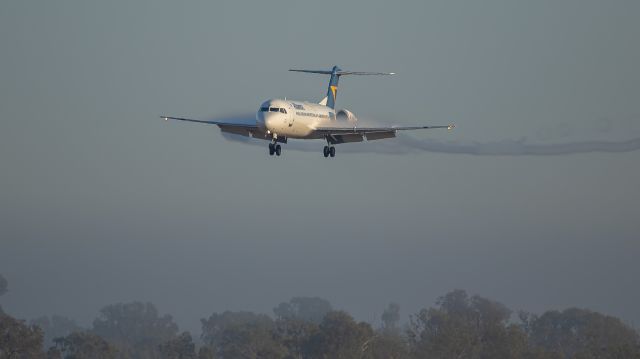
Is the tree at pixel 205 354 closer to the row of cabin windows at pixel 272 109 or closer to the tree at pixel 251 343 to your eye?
the tree at pixel 251 343

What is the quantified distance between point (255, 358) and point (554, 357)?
45403 mm

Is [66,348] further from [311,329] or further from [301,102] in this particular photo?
[301,102]

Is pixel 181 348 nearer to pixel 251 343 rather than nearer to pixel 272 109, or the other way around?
pixel 251 343

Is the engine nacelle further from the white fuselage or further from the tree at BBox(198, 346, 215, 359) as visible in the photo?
the tree at BBox(198, 346, 215, 359)

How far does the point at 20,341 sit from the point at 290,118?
52090 mm

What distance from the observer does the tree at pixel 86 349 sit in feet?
446

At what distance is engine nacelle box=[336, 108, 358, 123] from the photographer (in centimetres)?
10419

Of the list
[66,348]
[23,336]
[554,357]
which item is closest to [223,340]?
[66,348]

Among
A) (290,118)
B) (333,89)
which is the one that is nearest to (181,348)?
(333,89)

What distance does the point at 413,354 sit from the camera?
142 metres

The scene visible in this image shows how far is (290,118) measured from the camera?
3733 inches

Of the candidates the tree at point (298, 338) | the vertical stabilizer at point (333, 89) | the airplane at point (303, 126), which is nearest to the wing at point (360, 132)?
the airplane at point (303, 126)

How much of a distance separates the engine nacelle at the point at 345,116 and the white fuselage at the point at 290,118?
2.21m

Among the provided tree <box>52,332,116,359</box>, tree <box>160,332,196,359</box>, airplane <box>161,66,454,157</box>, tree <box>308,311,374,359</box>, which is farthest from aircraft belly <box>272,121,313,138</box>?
tree <box>160,332,196,359</box>
